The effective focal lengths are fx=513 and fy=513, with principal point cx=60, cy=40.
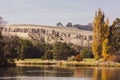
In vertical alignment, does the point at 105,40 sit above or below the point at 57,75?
above

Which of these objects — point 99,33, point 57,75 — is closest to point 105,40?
point 99,33

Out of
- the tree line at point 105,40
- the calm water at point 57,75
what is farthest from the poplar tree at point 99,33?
the calm water at point 57,75

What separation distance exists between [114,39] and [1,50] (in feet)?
111

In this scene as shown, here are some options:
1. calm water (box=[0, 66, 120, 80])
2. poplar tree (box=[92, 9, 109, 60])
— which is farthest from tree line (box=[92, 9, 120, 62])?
calm water (box=[0, 66, 120, 80])

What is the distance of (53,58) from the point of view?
11756 cm

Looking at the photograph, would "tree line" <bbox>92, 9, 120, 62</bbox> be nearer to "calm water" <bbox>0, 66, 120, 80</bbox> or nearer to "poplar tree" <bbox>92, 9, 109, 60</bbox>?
"poplar tree" <bbox>92, 9, 109, 60</bbox>

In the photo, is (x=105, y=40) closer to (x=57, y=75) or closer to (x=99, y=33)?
(x=99, y=33)

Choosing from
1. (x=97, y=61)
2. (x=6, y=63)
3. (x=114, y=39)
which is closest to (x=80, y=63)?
(x=97, y=61)

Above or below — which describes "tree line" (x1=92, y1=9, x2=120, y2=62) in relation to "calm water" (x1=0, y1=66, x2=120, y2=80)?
above

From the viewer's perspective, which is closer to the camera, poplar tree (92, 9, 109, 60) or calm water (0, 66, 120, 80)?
calm water (0, 66, 120, 80)

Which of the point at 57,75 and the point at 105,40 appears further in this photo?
the point at 105,40

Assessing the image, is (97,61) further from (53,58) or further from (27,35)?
(27,35)

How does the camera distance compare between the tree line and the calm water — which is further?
the tree line

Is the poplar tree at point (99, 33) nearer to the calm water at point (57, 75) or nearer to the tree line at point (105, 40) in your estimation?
the tree line at point (105, 40)
